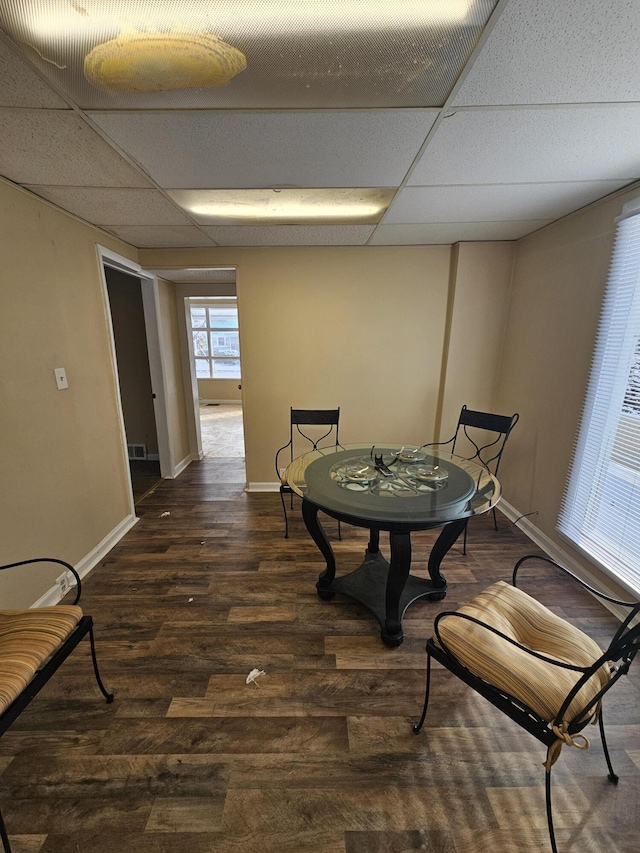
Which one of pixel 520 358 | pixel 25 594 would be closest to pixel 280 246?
pixel 520 358

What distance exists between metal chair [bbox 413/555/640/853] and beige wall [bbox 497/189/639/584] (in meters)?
1.30

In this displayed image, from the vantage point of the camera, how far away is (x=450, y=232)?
8.88 feet

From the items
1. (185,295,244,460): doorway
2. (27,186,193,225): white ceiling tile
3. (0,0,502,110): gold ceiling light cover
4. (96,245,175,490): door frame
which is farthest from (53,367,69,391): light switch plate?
(185,295,244,460): doorway

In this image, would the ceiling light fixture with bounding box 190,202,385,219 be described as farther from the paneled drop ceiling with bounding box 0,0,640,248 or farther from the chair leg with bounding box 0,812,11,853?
the chair leg with bounding box 0,812,11,853

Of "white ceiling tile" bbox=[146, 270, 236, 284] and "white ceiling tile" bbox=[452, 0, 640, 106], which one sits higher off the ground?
"white ceiling tile" bbox=[452, 0, 640, 106]

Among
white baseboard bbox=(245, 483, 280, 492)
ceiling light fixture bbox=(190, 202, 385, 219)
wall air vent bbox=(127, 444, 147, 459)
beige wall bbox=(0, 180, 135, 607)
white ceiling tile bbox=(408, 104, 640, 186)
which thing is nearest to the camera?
white ceiling tile bbox=(408, 104, 640, 186)

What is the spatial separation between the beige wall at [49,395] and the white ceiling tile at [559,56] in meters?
2.31

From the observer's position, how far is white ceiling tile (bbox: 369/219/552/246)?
2527 millimetres

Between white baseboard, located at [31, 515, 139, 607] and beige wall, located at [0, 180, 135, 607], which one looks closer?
beige wall, located at [0, 180, 135, 607]

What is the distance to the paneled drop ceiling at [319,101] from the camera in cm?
92

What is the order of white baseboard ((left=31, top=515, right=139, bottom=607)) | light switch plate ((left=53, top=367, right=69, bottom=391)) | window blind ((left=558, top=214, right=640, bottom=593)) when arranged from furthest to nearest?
light switch plate ((left=53, top=367, right=69, bottom=391)) < white baseboard ((left=31, top=515, right=139, bottom=607)) < window blind ((left=558, top=214, right=640, bottom=593))

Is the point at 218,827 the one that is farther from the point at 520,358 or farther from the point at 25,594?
the point at 520,358

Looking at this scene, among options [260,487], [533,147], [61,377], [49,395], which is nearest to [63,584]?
[49,395]

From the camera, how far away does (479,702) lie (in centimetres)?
148
